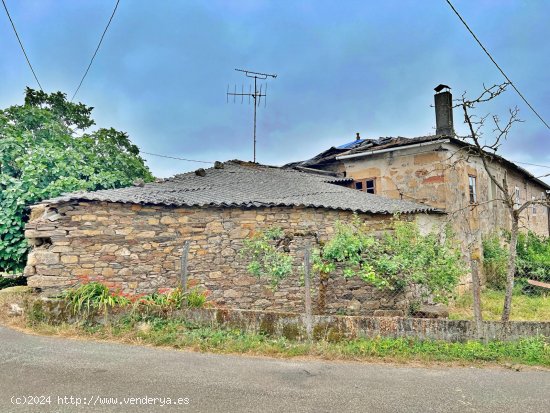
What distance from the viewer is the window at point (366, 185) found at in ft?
46.4

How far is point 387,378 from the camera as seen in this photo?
4.54 metres

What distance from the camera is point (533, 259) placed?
13.9 metres

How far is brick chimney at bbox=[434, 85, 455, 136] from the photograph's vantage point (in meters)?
13.5

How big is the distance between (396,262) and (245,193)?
4648 millimetres

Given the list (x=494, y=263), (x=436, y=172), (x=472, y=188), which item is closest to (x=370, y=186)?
(x=436, y=172)

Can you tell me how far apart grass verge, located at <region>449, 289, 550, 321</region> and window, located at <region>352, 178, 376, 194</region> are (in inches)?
184

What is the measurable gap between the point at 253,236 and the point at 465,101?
5152 mm

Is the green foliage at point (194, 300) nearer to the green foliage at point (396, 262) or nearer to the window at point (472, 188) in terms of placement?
the green foliage at point (396, 262)

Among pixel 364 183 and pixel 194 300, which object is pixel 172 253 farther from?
pixel 364 183

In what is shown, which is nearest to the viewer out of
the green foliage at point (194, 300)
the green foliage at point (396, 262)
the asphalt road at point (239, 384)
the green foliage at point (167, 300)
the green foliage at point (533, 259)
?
the asphalt road at point (239, 384)

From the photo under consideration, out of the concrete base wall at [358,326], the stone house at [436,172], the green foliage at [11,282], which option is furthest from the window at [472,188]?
the green foliage at [11,282]

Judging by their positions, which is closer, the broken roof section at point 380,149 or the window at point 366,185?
the broken roof section at point 380,149

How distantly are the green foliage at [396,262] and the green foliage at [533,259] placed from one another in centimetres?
790

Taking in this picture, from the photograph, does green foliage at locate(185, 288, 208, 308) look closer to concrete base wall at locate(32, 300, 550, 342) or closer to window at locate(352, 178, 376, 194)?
concrete base wall at locate(32, 300, 550, 342)
